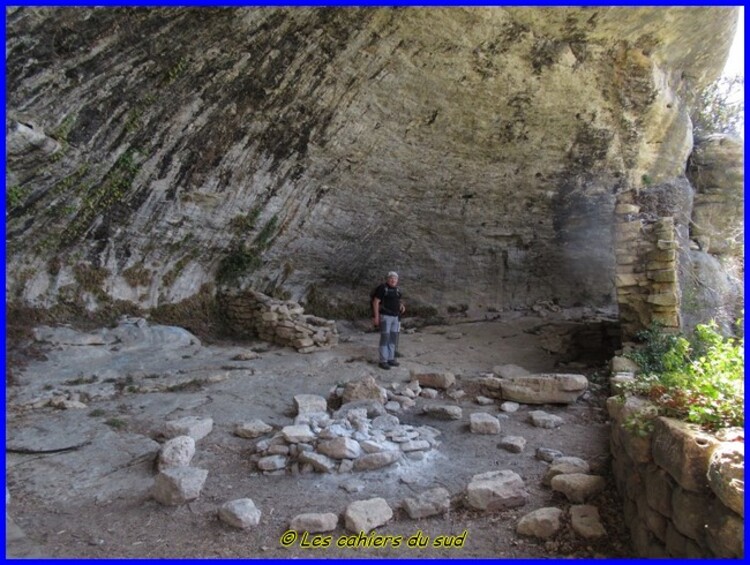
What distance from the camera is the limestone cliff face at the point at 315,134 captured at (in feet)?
17.1

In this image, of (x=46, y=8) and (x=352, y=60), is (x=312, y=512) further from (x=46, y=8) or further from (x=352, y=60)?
(x=352, y=60)

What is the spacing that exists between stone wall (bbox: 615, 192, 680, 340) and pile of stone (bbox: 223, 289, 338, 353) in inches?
181

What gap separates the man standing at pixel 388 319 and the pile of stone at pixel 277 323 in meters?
1.49

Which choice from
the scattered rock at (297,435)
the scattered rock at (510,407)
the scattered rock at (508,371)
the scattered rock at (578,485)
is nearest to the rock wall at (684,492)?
the scattered rock at (578,485)

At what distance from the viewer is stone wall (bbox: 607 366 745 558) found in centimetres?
171

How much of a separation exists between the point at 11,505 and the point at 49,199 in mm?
4408

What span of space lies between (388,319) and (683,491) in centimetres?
489

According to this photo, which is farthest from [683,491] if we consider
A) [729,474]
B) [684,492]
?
[729,474]

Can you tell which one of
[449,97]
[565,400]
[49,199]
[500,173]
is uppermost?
[449,97]

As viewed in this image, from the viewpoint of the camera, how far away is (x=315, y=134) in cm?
715

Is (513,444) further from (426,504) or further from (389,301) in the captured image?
(389,301)

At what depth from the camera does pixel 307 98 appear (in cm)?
648

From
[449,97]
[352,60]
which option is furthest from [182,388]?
[449,97]

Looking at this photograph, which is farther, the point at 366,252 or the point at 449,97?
the point at 366,252
